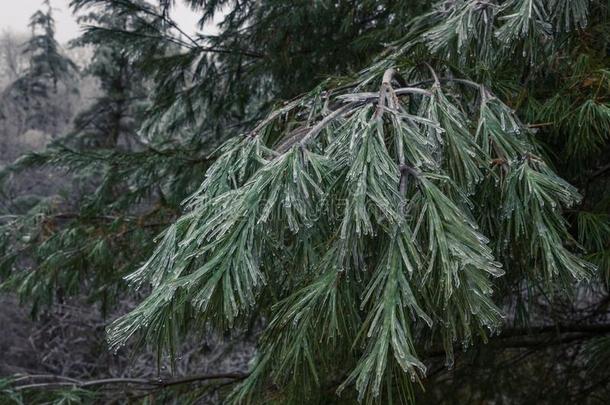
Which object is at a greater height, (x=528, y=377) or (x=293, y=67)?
(x=293, y=67)

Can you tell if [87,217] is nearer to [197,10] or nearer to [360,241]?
[197,10]

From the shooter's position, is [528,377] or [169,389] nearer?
[169,389]

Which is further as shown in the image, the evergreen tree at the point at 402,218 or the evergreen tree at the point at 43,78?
the evergreen tree at the point at 43,78

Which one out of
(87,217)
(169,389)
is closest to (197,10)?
(87,217)

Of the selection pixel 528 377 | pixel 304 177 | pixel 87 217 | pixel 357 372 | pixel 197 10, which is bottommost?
pixel 528 377

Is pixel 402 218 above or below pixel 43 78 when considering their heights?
below

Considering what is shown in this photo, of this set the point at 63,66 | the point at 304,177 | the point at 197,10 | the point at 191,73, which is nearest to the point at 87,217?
the point at 191,73

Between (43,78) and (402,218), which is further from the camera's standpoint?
(43,78)

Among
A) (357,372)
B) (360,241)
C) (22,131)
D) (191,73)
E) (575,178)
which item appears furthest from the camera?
(22,131)

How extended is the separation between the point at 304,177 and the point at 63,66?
10.9 metres

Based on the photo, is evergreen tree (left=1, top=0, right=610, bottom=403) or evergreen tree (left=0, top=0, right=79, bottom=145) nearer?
evergreen tree (left=1, top=0, right=610, bottom=403)

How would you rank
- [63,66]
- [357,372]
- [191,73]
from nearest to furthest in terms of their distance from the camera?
[357,372] → [191,73] → [63,66]

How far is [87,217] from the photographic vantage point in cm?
327

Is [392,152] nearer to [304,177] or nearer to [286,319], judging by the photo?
[304,177]
